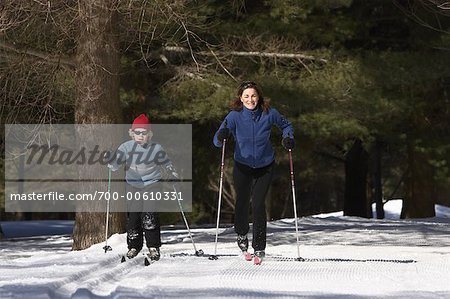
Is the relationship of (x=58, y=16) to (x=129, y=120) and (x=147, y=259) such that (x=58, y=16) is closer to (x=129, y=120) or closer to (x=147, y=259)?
(x=147, y=259)

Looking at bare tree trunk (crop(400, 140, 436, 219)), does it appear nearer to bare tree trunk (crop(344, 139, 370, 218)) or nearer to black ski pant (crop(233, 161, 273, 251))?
bare tree trunk (crop(344, 139, 370, 218))

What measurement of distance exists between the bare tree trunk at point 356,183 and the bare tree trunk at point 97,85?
15.8 m

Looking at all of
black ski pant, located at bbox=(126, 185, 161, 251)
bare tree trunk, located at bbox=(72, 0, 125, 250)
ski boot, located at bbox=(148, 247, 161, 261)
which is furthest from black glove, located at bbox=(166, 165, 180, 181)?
bare tree trunk, located at bbox=(72, 0, 125, 250)

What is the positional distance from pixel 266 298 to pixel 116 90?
723cm

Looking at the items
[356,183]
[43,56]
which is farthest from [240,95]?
[356,183]

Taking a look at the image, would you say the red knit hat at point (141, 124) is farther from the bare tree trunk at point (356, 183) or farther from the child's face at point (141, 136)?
the bare tree trunk at point (356, 183)

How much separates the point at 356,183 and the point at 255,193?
63.4 ft

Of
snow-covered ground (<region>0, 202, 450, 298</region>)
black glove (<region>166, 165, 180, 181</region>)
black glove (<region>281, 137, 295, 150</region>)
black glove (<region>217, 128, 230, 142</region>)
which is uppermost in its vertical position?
black glove (<region>217, 128, 230, 142</region>)

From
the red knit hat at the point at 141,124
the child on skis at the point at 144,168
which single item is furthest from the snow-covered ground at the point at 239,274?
the red knit hat at the point at 141,124

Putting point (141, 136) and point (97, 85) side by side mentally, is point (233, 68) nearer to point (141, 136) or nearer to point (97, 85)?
point (97, 85)

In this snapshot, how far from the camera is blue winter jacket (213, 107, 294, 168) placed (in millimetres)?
8844

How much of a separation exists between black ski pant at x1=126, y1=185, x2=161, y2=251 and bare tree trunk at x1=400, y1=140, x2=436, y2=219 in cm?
1551

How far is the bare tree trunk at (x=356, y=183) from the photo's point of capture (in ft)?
90.6

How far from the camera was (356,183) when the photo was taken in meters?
27.9
